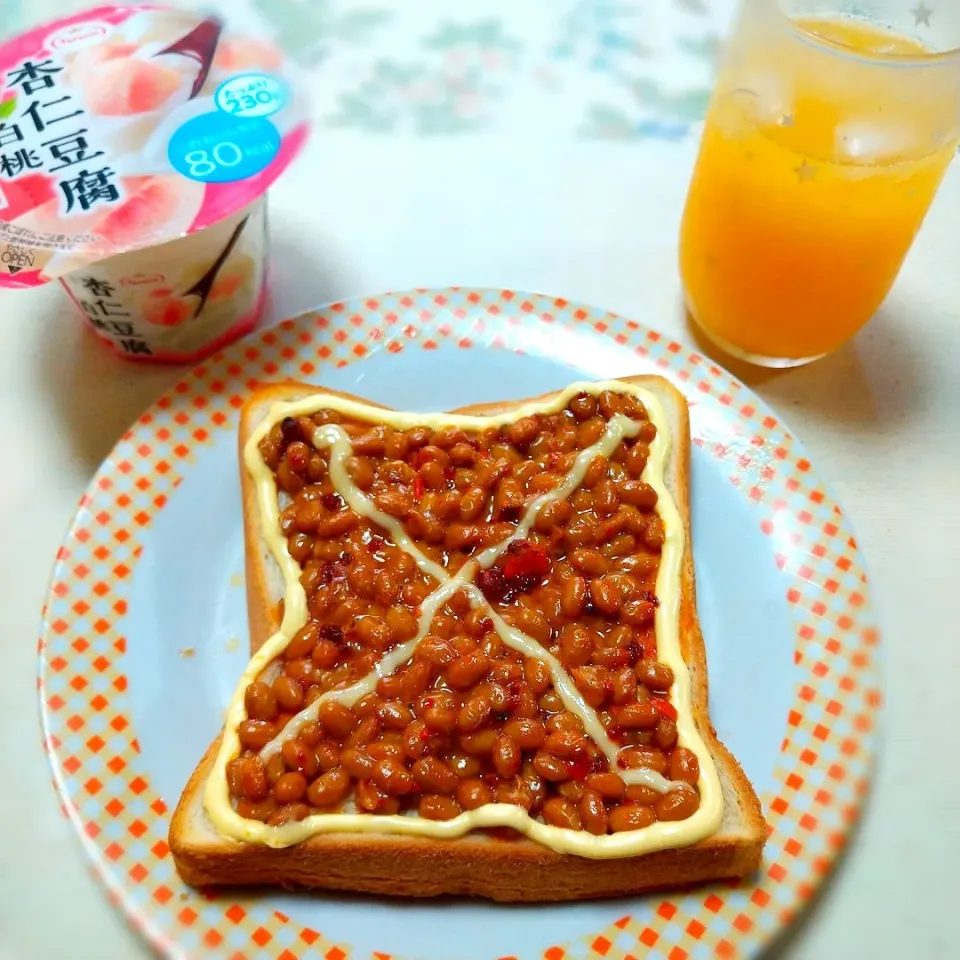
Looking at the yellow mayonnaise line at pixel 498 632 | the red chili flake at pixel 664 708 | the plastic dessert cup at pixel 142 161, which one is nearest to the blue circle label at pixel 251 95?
the plastic dessert cup at pixel 142 161

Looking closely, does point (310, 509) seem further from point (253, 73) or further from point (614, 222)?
point (614, 222)

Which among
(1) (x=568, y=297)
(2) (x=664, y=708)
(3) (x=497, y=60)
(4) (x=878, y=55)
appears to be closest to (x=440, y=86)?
(3) (x=497, y=60)

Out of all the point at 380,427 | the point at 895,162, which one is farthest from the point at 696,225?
the point at 380,427

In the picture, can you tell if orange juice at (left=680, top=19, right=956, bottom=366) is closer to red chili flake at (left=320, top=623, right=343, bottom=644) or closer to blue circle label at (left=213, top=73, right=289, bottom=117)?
blue circle label at (left=213, top=73, right=289, bottom=117)

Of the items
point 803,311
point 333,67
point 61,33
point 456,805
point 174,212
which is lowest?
point 456,805

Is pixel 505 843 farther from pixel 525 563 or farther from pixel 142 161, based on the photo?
pixel 142 161

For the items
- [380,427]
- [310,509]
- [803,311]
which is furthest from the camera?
[803,311]

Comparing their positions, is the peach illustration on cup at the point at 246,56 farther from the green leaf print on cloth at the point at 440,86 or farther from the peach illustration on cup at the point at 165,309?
the green leaf print on cloth at the point at 440,86
